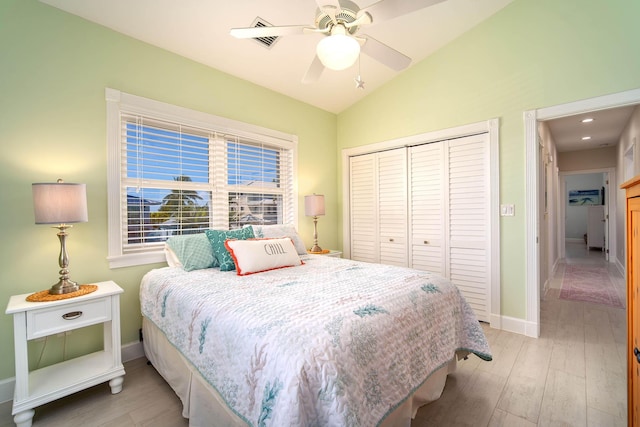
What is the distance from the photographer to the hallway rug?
377 centimetres

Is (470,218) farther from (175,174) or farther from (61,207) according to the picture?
(61,207)

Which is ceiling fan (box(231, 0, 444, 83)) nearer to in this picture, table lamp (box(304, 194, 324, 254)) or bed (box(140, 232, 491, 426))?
bed (box(140, 232, 491, 426))

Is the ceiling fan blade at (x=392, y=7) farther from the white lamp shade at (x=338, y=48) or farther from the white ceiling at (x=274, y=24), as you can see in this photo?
the white ceiling at (x=274, y=24)

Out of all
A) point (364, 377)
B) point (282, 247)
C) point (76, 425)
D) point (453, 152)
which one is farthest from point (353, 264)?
point (76, 425)

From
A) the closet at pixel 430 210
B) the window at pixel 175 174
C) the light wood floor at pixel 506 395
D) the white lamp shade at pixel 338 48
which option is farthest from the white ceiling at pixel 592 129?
the window at pixel 175 174

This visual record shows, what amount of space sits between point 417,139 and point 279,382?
3117 mm

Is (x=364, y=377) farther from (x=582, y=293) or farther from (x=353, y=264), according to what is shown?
(x=582, y=293)

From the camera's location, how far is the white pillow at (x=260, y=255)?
2189 mm

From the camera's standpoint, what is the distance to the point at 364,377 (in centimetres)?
114

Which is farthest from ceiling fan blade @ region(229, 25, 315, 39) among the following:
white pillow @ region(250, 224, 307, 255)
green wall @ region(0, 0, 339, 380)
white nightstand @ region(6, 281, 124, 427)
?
white nightstand @ region(6, 281, 124, 427)

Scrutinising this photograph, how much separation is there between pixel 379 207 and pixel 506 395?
2406 mm

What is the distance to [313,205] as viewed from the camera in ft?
11.7

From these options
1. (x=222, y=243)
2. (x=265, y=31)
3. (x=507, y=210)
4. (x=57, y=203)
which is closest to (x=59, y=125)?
(x=57, y=203)

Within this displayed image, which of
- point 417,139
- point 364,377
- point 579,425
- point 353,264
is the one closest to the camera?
point 364,377
